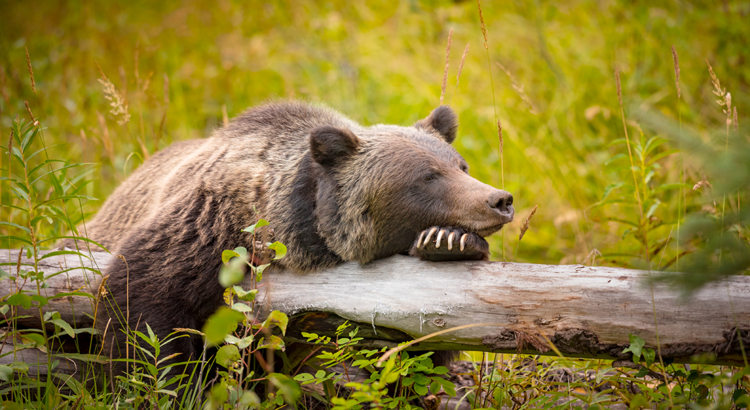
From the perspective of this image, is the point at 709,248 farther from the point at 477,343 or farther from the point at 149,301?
the point at 149,301

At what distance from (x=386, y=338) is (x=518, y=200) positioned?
4.16 m

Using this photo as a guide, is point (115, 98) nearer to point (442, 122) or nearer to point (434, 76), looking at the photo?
point (442, 122)

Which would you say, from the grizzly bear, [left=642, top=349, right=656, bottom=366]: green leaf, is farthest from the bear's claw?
[left=642, top=349, right=656, bottom=366]: green leaf

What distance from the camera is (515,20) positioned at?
22.9ft

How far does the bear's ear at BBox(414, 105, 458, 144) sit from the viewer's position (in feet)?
12.3

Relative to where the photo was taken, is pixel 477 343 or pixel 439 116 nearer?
pixel 477 343

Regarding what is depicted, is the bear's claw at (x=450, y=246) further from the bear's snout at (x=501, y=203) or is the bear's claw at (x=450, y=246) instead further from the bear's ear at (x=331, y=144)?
the bear's ear at (x=331, y=144)

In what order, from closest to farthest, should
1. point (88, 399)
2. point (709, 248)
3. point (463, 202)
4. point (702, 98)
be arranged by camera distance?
point (709, 248), point (88, 399), point (463, 202), point (702, 98)

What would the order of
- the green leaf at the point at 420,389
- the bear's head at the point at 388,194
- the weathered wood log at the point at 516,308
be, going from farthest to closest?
the bear's head at the point at 388,194 → the green leaf at the point at 420,389 → the weathered wood log at the point at 516,308

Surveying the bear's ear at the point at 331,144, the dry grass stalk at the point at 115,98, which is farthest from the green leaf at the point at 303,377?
the dry grass stalk at the point at 115,98

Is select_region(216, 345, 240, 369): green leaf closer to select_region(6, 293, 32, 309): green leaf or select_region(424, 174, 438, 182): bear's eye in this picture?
select_region(6, 293, 32, 309): green leaf

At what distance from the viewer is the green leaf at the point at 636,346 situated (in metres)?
2.22

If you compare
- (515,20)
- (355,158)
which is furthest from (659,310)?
(515,20)

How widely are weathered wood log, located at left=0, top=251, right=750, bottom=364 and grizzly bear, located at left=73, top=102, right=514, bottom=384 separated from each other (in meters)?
0.16
